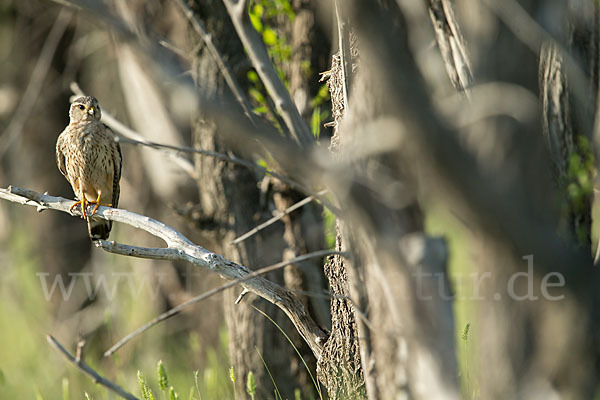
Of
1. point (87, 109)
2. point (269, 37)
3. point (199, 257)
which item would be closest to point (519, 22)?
point (199, 257)

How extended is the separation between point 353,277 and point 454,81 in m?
1.03

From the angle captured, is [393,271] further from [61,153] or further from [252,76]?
[61,153]

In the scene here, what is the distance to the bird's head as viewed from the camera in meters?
5.11

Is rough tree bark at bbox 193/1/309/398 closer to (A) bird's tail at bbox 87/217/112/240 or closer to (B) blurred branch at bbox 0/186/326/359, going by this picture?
(A) bird's tail at bbox 87/217/112/240

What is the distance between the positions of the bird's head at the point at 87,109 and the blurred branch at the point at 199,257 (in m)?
1.87

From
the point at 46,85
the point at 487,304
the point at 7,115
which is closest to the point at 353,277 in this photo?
the point at 487,304

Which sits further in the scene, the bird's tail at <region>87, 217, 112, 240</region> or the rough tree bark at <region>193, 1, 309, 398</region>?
the bird's tail at <region>87, 217, 112, 240</region>

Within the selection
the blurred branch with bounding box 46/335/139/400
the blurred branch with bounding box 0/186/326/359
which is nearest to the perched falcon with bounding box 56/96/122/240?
the blurred branch with bounding box 0/186/326/359

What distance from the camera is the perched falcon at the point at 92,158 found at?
500cm

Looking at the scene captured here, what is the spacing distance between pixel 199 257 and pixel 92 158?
2.51 meters

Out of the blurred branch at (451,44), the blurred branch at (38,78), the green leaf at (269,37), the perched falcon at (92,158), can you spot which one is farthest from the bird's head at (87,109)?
the blurred branch at (451,44)

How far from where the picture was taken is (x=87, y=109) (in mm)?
5125

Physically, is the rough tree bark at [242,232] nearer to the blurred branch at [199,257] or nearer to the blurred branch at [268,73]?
the blurred branch at [199,257]

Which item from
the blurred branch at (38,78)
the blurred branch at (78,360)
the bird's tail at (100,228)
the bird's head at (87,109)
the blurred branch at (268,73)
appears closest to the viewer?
the blurred branch at (78,360)
